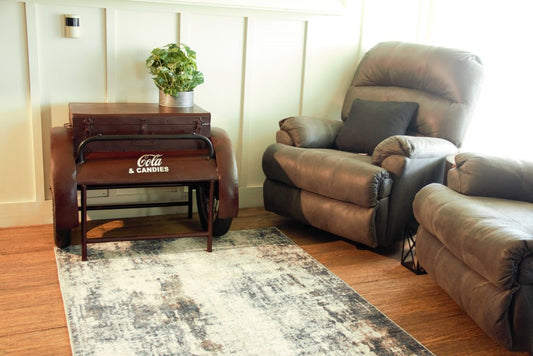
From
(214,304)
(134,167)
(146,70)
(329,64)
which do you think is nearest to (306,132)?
(329,64)

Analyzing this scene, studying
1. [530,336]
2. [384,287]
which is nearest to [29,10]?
[384,287]

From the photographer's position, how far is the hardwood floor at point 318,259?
7.30ft

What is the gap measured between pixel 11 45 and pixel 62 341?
1.73 metres

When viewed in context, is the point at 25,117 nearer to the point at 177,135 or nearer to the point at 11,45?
the point at 11,45

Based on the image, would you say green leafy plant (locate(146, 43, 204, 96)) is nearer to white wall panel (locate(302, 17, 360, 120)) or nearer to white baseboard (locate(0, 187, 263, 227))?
white baseboard (locate(0, 187, 263, 227))

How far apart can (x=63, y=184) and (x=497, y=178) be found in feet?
6.50

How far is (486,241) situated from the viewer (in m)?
2.14

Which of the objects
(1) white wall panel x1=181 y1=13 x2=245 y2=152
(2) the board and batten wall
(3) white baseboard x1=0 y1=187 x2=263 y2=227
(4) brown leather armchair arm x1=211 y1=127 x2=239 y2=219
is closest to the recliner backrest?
(2) the board and batten wall

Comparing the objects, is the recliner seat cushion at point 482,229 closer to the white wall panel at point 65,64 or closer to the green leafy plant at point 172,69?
the green leafy plant at point 172,69

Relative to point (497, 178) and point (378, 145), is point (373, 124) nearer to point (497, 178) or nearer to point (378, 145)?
point (378, 145)

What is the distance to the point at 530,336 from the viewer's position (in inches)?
80.6

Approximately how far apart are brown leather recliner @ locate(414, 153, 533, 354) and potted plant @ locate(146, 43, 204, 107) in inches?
55.3

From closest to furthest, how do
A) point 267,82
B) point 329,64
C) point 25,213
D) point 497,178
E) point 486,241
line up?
point 486,241
point 497,178
point 25,213
point 267,82
point 329,64

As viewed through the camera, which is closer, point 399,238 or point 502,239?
point 502,239
